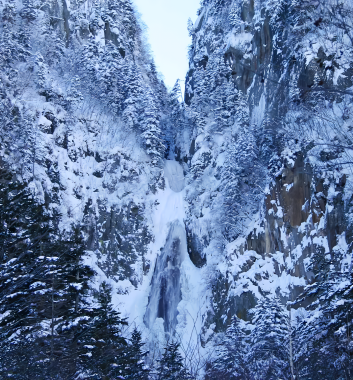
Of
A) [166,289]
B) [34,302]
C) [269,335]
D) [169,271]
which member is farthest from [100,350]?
[169,271]

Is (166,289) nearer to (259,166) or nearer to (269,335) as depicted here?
(259,166)

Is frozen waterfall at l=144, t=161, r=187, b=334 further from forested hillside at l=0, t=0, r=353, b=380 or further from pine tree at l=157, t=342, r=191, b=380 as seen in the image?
pine tree at l=157, t=342, r=191, b=380

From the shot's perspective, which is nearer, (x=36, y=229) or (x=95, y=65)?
(x=36, y=229)

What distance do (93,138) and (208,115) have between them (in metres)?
13.0

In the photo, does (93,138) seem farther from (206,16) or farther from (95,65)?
(206,16)

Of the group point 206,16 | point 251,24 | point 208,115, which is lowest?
point 208,115

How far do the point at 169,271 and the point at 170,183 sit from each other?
1291 cm

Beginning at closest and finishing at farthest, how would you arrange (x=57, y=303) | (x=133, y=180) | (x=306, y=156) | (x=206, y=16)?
(x=57, y=303) → (x=306, y=156) → (x=133, y=180) → (x=206, y=16)

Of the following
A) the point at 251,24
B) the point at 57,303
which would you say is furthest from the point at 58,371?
the point at 251,24

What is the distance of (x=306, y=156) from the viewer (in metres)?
23.7

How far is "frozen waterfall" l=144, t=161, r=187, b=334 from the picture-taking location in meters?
33.4

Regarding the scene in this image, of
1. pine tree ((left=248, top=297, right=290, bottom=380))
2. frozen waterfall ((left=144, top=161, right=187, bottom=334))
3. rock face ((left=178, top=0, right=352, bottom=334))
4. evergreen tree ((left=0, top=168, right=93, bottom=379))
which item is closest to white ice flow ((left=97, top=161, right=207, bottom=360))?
frozen waterfall ((left=144, top=161, right=187, bottom=334))

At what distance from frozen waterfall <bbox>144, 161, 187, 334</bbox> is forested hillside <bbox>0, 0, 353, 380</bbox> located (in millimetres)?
127

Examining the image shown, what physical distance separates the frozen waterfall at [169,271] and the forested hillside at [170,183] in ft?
0.42
